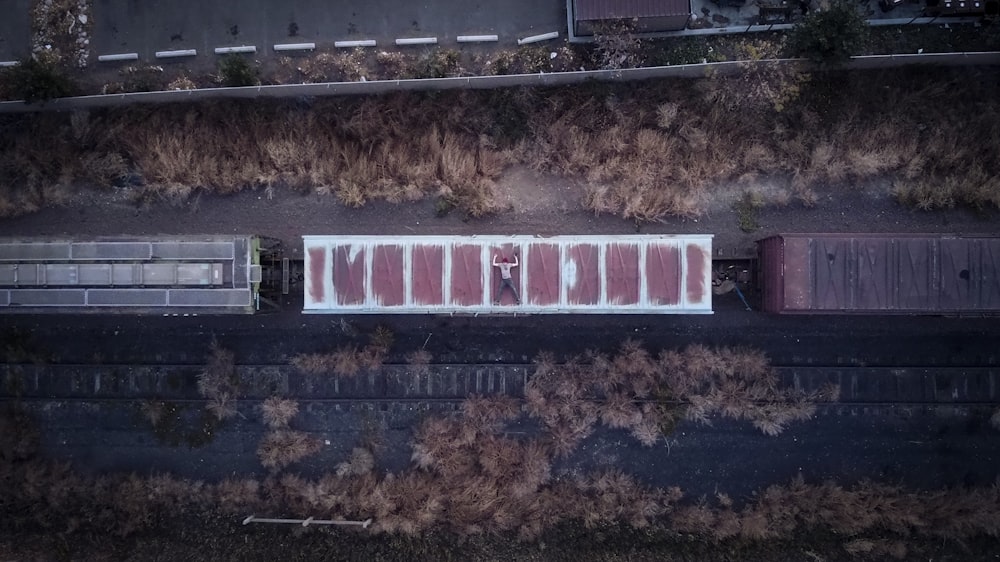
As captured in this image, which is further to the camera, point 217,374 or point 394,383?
point 394,383

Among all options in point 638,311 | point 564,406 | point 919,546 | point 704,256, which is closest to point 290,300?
point 564,406

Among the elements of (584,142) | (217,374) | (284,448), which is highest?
(584,142)

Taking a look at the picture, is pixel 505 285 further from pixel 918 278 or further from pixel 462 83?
pixel 918 278

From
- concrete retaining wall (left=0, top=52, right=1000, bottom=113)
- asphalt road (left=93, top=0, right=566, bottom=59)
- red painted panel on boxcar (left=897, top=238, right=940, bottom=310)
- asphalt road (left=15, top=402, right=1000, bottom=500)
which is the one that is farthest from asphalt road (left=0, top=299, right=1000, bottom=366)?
asphalt road (left=93, top=0, right=566, bottom=59)

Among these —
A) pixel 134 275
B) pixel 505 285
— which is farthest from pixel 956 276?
pixel 134 275

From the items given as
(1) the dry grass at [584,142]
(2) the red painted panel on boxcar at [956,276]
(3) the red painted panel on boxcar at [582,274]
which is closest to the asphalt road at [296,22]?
(1) the dry grass at [584,142]

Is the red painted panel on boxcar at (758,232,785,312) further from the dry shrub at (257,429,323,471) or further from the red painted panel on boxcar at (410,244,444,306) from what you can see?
the dry shrub at (257,429,323,471)
